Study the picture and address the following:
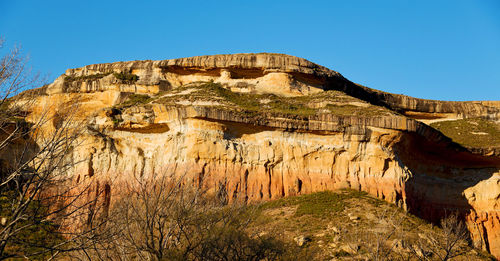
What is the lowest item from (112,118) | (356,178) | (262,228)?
(262,228)

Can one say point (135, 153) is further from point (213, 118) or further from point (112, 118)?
point (213, 118)

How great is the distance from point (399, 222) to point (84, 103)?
31.7 meters

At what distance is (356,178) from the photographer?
137 feet

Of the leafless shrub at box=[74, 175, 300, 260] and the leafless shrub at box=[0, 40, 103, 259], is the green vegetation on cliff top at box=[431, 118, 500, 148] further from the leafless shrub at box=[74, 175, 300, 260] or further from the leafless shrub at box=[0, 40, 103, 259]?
A: the leafless shrub at box=[0, 40, 103, 259]

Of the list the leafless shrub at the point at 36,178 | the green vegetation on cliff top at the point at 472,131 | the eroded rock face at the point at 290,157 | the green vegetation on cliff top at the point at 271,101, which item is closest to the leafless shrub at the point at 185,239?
the leafless shrub at the point at 36,178

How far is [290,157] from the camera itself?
4266cm

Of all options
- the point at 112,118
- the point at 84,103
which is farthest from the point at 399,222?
the point at 84,103

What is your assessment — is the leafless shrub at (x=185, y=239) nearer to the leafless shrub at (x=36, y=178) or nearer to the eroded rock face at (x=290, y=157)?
the leafless shrub at (x=36, y=178)

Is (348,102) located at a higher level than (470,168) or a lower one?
higher

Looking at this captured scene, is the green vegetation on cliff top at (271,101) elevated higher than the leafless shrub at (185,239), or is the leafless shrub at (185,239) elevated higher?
the green vegetation on cliff top at (271,101)

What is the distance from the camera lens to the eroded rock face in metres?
41.4

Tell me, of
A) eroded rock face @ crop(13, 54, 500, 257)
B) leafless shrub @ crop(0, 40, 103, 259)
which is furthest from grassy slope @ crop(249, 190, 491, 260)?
leafless shrub @ crop(0, 40, 103, 259)

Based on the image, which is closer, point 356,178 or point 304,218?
point 304,218

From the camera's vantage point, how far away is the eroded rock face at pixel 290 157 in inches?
1631
